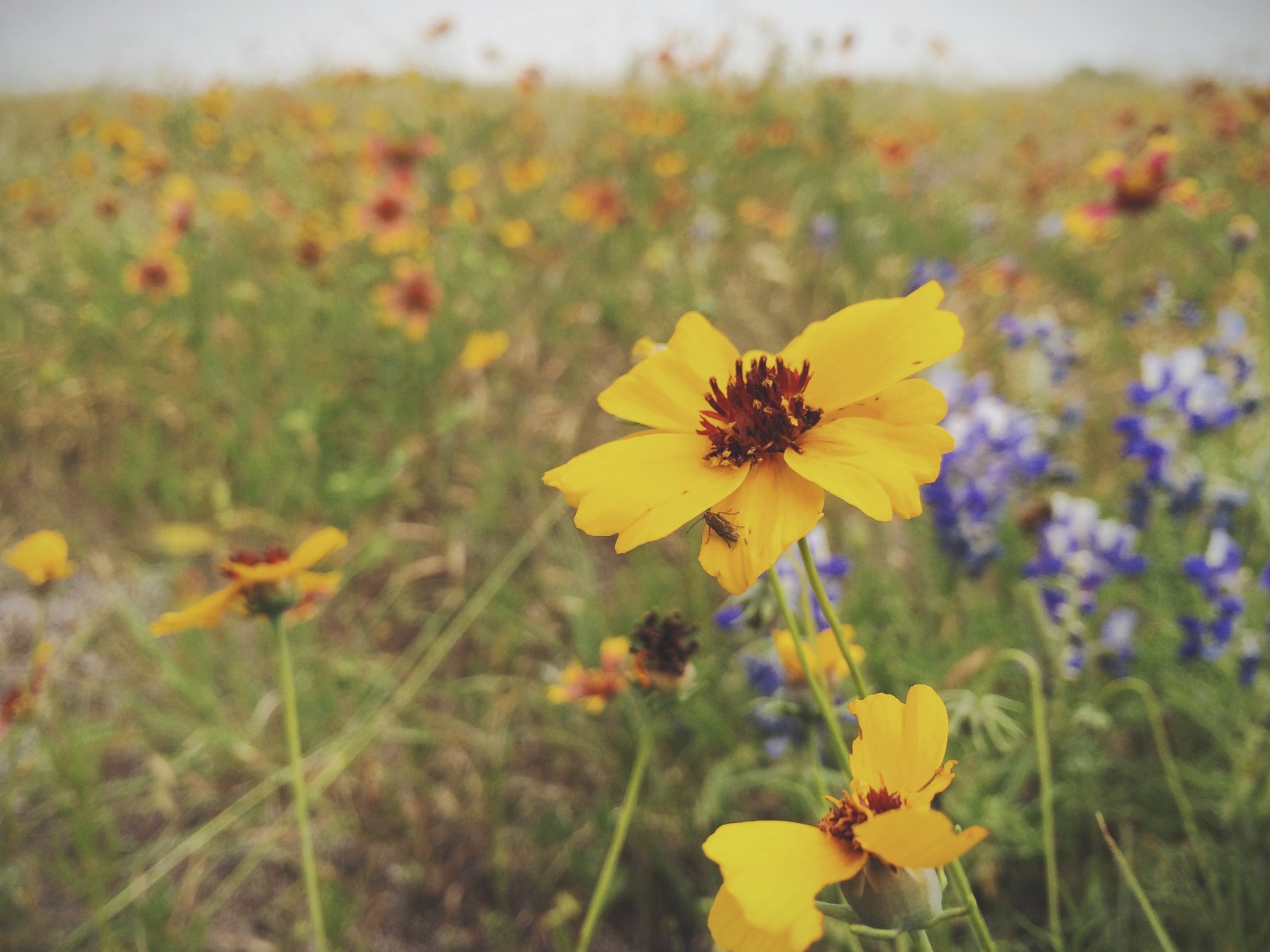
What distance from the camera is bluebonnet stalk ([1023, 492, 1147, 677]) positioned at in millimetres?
1276

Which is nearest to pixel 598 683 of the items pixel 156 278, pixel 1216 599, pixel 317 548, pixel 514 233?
pixel 317 548

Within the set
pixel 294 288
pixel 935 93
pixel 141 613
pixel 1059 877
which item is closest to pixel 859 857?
pixel 1059 877

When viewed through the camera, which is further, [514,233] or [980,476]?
[514,233]

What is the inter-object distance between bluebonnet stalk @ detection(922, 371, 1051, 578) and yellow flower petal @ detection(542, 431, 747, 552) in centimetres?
96

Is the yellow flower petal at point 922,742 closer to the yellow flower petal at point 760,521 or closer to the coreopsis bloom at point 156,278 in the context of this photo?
the yellow flower petal at point 760,521

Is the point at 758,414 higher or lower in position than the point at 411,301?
lower

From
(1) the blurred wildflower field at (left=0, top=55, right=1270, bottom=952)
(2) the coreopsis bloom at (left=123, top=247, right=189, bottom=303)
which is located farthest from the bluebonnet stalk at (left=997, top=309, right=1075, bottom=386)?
(2) the coreopsis bloom at (left=123, top=247, right=189, bottom=303)

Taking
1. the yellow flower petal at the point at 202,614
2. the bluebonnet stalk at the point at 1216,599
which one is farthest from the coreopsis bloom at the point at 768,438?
the bluebonnet stalk at the point at 1216,599

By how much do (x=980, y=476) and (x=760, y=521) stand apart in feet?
3.98

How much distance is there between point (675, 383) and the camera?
0.62 meters

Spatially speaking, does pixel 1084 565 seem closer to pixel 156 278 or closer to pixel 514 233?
pixel 514 233

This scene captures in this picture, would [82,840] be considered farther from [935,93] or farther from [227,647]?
[935,93]

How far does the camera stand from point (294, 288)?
2.89m

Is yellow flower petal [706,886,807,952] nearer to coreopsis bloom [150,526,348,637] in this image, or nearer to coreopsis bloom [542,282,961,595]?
coreopsis bloom [542,282,961,595]
